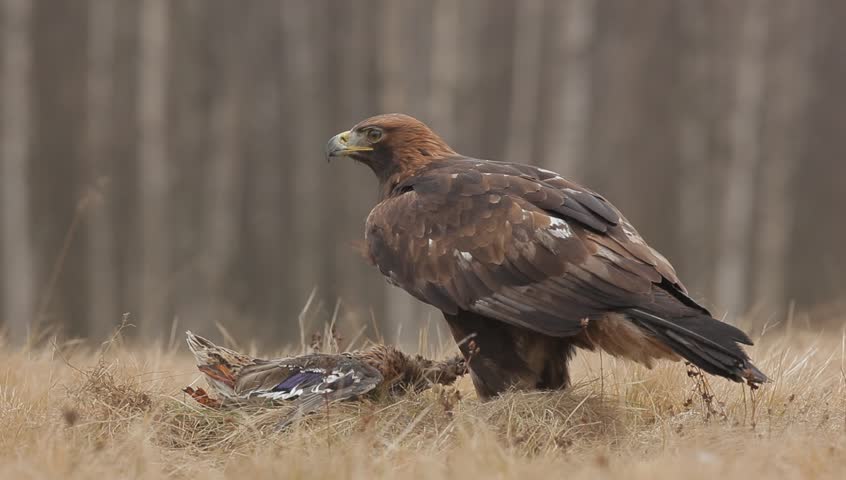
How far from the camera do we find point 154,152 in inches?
625

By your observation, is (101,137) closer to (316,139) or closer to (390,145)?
(316,139)

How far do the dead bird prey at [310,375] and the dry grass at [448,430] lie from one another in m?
0.10

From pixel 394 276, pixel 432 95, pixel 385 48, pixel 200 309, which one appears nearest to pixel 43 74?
pixel 200 309

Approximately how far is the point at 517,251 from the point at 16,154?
11.6 m

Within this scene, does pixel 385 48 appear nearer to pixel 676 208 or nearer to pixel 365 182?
pixel 365 182

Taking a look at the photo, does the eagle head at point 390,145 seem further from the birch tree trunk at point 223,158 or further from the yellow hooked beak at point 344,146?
the birch tree trunk at point 223,158

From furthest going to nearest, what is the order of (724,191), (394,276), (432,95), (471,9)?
(724,191)
(471,9)
(432,95)
(394,276)

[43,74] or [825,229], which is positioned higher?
[43,74]

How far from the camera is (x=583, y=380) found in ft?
17.3

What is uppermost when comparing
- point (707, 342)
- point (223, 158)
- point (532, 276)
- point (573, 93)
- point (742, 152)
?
point (573, 93)

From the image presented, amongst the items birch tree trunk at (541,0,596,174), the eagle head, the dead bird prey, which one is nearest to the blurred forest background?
birch tree trunk at (541,0,596,174)

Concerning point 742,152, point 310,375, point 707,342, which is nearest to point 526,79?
point 742,152

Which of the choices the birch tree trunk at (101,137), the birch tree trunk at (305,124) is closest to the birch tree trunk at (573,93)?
the birch tree trunk at (305,124)

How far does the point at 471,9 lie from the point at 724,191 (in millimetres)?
4676
